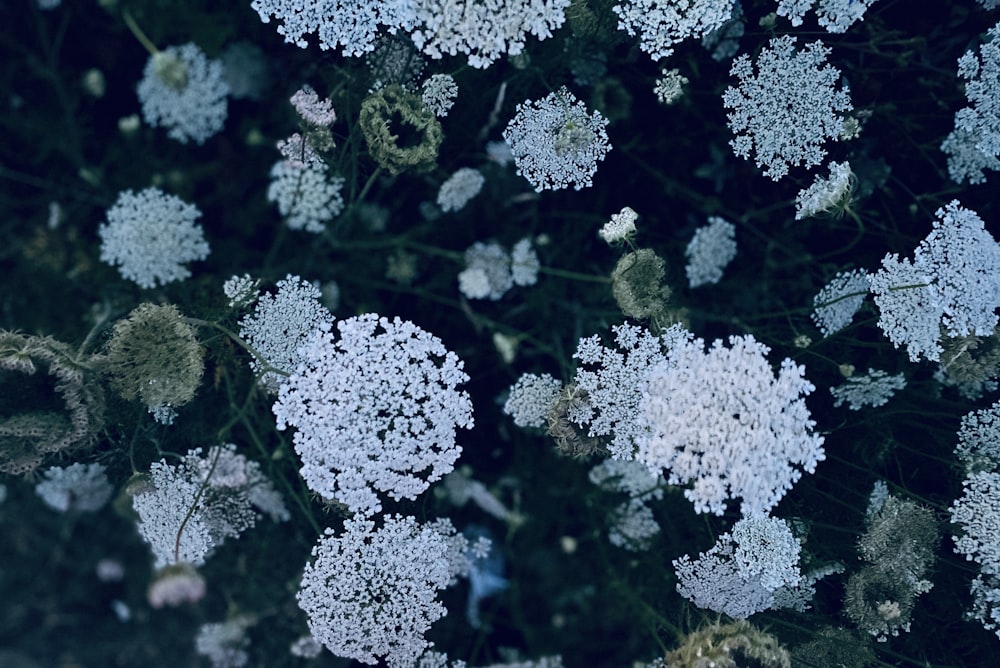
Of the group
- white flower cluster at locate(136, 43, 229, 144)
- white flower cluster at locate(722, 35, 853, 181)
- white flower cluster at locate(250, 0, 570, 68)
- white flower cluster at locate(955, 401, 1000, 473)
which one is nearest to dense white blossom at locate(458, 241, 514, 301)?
white flower cluster at locate(250, 0, 570, 68)

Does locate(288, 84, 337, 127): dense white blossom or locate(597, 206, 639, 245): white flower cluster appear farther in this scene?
locate(288, 84, 337, 127): dense white blossom

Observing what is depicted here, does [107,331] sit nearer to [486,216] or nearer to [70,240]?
[70,240]

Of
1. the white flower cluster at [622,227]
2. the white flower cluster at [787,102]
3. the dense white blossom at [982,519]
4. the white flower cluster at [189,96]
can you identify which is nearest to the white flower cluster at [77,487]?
the white flower cluster at [189,96]

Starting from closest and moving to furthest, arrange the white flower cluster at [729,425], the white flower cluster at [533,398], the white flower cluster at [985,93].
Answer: the white flower cluster at [729,425] → the white flower cluster at [985,93] → the white flower cluster at [533,398]

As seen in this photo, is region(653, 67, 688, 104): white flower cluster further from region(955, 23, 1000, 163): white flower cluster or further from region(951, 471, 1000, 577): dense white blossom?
region(951, 471, 1000, 577): dense white blossom

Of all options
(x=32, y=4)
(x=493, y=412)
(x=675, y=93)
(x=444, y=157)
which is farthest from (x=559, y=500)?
(x=32, y=4)

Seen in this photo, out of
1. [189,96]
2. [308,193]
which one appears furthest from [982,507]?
[189,96]

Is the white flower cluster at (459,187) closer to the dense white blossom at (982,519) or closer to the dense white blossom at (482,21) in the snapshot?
the dense white blossom at (482,21)
